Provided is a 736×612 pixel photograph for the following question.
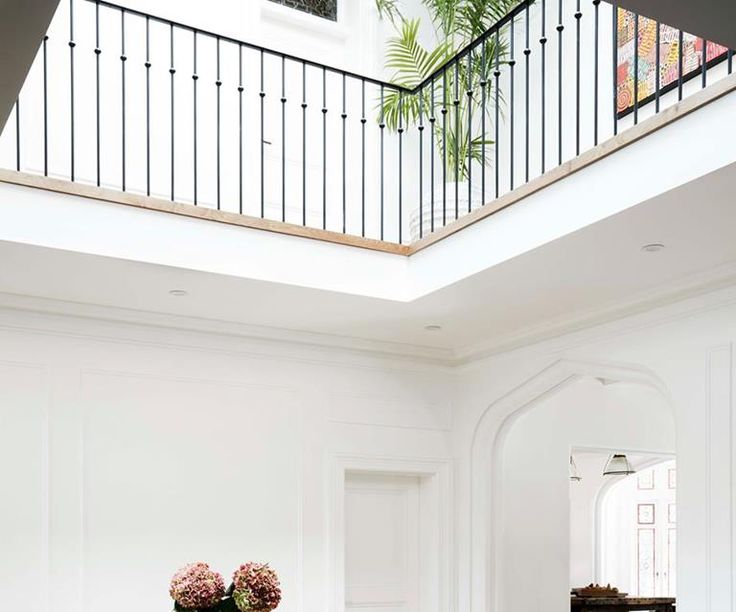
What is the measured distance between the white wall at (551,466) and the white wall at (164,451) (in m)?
0.87

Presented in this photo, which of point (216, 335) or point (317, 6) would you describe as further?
point (317, 6)

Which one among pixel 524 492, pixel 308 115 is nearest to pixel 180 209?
pixel 308 115

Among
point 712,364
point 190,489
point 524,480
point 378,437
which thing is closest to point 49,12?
point 712,364

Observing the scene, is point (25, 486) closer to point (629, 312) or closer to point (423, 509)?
point (423, 509)

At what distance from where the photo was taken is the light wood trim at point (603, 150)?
350cm

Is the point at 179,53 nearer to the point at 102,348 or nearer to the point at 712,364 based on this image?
the point at 102,348

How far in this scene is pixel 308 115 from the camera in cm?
728

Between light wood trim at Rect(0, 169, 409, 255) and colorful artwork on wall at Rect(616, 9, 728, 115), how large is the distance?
5.49 feet

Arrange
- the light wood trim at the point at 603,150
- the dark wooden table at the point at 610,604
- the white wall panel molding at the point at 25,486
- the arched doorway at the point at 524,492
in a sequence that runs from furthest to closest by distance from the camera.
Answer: the dark wooden table at the point at 610,604
the arched doorway at the point at 524,492
the white wall panel molding at the point at 25,486
the light wood trim at the point at 603,150

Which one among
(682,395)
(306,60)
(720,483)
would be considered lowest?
(720,483)

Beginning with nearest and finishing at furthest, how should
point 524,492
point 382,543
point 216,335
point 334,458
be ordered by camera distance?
point 216,335, point 334,458, point 382,543, point 524,492

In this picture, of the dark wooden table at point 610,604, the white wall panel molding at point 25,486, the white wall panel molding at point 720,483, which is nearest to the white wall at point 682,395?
the white wall panel molding at point 720,483

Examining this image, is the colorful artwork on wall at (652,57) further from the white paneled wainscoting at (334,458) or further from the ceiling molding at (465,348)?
the white paneled wainscoting at (334,458)

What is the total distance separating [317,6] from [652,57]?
273cm
